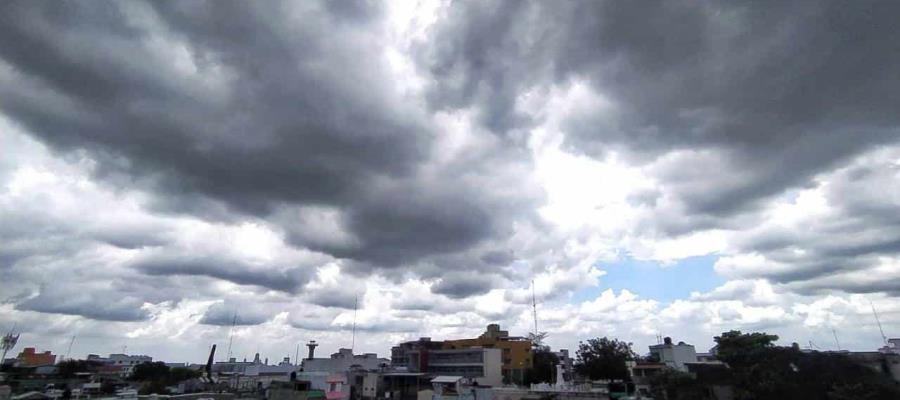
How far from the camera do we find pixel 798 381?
4734 centimetres

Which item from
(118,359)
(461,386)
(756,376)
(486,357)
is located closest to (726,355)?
(756,376)

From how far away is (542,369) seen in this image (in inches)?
3831

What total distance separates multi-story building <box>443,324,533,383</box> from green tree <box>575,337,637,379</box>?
18212 mm

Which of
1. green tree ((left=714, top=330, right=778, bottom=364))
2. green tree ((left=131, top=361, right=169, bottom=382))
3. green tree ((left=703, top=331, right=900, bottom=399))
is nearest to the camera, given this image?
green tree ((left=703, top=331, right=900, bottom=399))

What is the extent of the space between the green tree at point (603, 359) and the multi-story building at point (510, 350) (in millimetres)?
18212

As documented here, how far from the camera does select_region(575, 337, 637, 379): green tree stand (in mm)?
80562

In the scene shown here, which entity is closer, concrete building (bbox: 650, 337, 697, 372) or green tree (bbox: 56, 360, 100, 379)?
concrete building (bbox: 650, 337, 697, 372)

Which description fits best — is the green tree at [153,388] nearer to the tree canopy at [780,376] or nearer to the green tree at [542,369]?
the green tree at [542,369]

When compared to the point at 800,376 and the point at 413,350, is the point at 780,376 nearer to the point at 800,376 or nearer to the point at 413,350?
the point at 800,376

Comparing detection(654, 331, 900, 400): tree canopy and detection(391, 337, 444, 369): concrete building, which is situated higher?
detection(391, 337, 444, 369): concrete building

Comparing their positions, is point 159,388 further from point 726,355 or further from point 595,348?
point 726,355

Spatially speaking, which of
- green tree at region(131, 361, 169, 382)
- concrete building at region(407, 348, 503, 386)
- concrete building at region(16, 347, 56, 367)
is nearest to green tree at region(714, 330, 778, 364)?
concrete building at region(407, 348, 503, 386)

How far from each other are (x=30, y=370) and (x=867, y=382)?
141213 mm

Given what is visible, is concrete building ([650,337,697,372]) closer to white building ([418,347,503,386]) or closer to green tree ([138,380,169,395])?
white building ([418,347,503,386])
